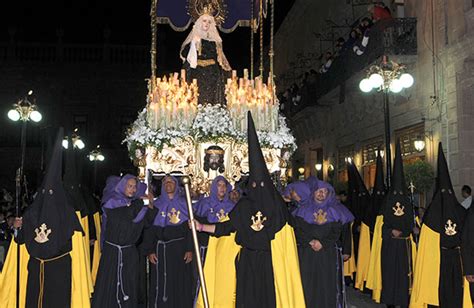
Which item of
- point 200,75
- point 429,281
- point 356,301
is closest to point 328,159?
point 200,75

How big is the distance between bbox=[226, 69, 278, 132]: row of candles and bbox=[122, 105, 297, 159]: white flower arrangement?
0.14m

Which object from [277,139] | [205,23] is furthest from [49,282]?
[205,23]

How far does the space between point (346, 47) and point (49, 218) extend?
14788mm

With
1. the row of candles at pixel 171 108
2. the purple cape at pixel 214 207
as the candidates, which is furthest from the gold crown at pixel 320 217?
the row of candles at pixel 171 108

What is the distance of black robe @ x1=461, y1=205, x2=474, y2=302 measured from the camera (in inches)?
259

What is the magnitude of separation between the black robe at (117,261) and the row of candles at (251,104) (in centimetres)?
454

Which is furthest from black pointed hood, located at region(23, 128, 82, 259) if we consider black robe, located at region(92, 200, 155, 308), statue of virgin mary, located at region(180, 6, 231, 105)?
statue of virgin mary, located at region(180, 6, 231, 105)

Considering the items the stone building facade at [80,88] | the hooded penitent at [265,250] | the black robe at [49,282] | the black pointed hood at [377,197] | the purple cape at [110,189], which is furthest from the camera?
the stone building facade at [80,88]

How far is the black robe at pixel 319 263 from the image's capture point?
725 cm

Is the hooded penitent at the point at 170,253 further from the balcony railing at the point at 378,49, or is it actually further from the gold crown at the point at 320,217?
the balcony railing at the point at 378,49

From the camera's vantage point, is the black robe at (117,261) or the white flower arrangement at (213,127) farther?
the white flower arrangement at (213,127)

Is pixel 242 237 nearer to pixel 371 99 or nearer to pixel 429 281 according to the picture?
pixel 429 281

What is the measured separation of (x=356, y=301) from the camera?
995cm

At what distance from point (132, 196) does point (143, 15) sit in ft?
90.1
